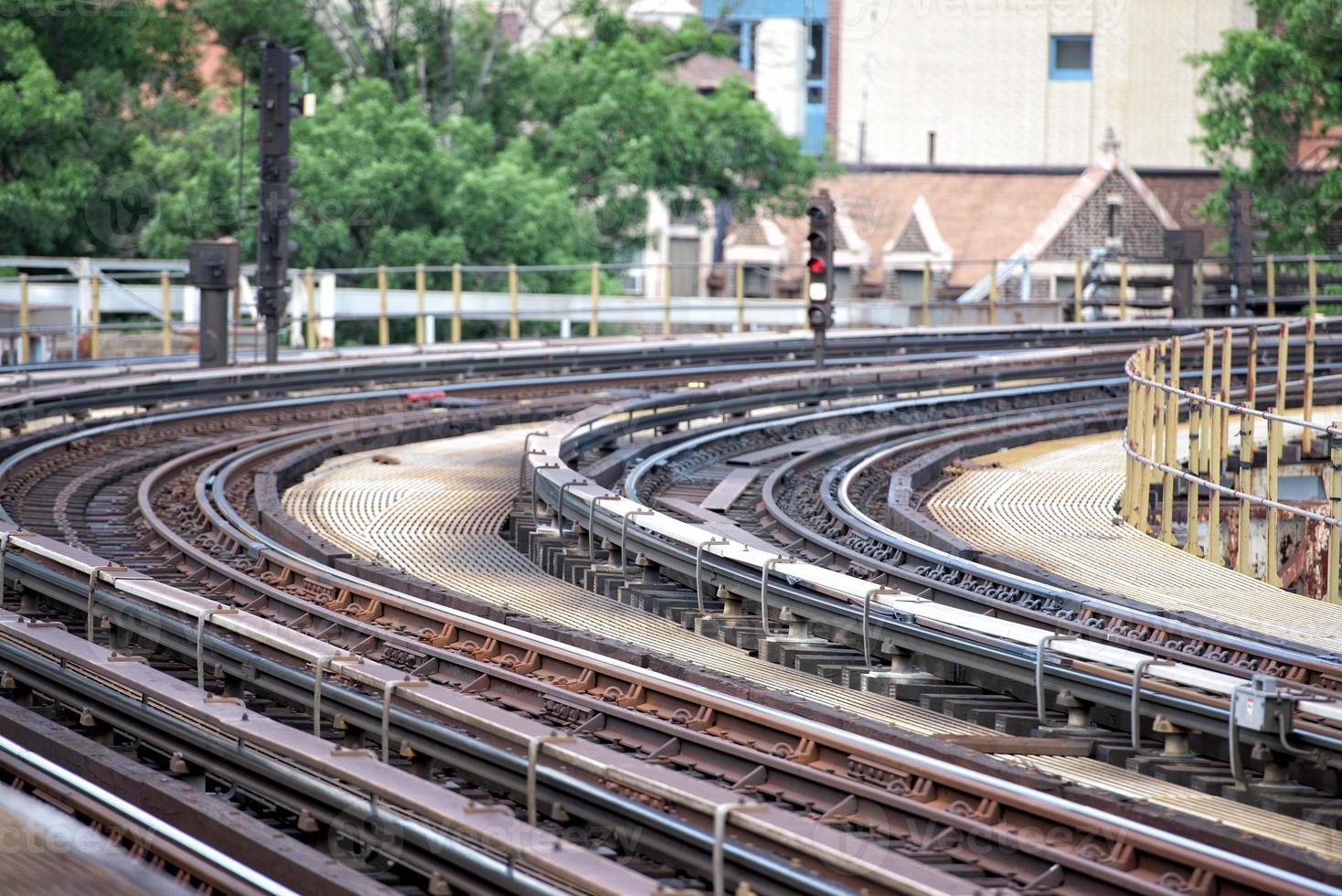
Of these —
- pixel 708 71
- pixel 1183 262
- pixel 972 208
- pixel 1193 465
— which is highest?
pixel 708 71

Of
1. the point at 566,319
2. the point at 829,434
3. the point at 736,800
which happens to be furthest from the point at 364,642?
the point at 566,319

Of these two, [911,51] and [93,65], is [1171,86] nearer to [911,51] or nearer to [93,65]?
[911,51]

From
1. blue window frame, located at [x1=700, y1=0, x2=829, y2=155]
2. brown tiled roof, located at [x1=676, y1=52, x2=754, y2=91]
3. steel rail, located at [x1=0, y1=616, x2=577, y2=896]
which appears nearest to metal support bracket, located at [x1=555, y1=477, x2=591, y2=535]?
steel rail, located at [x1=0, y1=616, x2=577, y2=896]

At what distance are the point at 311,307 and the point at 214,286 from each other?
5.24 meters

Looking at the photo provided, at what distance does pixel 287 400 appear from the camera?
73.0 feet

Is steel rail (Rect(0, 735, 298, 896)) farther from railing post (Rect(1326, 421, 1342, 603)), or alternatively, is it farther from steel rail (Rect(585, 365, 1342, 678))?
railing post (Rect(1326, 421, 1342, 603))

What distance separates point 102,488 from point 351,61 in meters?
30.6

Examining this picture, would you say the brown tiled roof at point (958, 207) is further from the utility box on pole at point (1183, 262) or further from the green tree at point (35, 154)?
the green tree at point (35, 154)

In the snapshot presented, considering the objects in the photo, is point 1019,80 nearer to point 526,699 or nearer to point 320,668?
point 526,699

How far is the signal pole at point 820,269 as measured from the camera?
24.4 m

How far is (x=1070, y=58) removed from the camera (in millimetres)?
57031

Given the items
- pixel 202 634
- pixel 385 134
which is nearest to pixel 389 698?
pixel 202 634

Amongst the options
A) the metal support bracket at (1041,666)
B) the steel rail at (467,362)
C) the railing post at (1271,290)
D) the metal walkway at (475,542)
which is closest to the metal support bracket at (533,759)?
the metal walkway at (475,542)

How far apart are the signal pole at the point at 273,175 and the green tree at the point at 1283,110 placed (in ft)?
77.4
